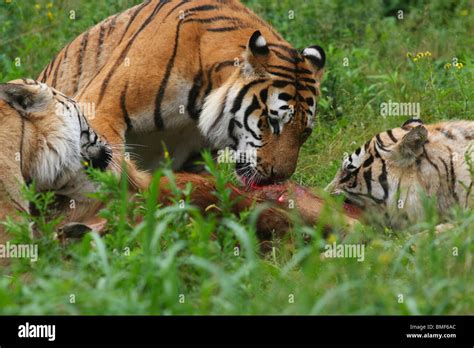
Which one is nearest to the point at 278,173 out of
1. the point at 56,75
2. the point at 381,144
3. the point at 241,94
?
the point at 241,94

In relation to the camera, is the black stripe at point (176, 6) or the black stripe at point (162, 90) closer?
the black stripe at point (162, 90)

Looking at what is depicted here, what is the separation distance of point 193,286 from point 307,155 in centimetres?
391

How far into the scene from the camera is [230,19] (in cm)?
822

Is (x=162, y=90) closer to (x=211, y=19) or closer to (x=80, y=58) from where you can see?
(x=211, y=19)

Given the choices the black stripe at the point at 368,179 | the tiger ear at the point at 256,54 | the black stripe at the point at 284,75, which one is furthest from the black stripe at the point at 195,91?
the black stripe at the point at 368,179

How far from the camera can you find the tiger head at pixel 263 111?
7652mm

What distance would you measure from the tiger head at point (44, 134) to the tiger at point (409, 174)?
6.09ft

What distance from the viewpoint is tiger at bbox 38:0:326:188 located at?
7.70 metres

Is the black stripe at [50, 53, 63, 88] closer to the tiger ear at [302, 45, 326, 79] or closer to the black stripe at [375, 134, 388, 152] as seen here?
the tiger ear at [302, 45, 326, 79]

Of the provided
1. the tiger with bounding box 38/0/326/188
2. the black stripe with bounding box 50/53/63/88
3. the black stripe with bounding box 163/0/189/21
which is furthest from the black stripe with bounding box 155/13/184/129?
the black stripe with bounding box 50/53/63/88

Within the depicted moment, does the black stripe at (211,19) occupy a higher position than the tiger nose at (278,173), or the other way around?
the black stripe at (211,19)

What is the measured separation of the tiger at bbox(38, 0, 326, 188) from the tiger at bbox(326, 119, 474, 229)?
48cm

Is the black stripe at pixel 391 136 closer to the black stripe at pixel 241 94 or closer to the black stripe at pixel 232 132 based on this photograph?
the black stripe at pixel 241 94

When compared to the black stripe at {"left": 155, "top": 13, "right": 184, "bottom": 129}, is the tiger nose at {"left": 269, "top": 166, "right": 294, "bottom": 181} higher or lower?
lower
